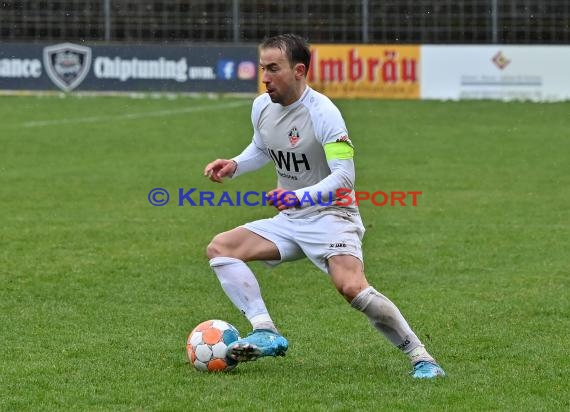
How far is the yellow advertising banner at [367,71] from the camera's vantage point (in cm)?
2730

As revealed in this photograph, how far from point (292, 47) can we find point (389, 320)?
159 cm

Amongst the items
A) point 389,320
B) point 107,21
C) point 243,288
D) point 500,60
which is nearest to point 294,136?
point 243,288

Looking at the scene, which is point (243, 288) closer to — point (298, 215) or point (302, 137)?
point (298, 215)

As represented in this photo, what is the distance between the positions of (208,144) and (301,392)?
14.3 meters

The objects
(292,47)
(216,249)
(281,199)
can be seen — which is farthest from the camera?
(216,249)

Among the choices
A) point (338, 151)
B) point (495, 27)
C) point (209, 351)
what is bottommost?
point (209, 351)

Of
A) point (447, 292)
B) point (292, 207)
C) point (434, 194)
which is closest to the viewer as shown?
point (292, 207)

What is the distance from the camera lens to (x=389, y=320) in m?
6.55

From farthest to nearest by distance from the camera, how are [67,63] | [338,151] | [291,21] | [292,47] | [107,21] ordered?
[291,21], [107,21], [67,63], [292,47], [338,151]

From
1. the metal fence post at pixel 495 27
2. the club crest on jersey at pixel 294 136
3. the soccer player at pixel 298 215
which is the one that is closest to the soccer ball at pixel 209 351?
the soccer player at pixel 298 215

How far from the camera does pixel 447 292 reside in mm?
9289

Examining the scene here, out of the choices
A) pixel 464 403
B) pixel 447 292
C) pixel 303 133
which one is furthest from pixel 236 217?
pixel 464 403

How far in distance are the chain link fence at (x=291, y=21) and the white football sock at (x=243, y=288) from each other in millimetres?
22399

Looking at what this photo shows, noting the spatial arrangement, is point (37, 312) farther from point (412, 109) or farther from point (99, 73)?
point (99, 73)
